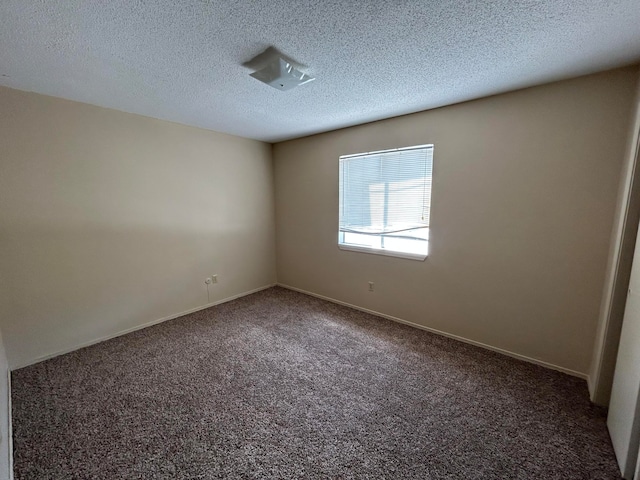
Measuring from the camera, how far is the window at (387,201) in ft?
9.34

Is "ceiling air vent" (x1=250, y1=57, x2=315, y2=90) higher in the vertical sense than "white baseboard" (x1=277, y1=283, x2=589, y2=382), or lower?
higher

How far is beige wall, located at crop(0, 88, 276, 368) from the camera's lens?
7.30ft

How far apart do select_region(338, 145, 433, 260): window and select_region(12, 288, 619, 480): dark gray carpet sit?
116cm

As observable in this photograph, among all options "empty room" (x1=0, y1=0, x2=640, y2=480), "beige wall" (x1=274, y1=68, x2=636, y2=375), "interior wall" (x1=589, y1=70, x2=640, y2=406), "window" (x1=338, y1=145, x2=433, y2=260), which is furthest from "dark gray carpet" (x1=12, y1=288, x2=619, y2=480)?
"window" (x1=338, y1=145, x2=433, y2=260)

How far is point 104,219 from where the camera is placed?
2.67 m

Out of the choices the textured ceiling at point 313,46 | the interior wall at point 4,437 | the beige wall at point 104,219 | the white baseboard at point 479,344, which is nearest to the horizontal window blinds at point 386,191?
the textured ceiling at point 313,46

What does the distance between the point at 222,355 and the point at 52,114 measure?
2.71 m

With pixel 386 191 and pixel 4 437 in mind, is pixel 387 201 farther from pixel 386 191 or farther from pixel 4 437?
pixel 4 437

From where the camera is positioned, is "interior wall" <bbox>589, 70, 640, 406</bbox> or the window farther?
the window

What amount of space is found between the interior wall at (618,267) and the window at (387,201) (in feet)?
4.48

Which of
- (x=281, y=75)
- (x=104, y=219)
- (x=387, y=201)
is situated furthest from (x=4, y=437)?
(x=387, y=201)

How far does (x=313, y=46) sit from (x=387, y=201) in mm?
1925

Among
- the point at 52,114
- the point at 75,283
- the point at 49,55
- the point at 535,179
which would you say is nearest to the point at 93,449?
the point at 75,283

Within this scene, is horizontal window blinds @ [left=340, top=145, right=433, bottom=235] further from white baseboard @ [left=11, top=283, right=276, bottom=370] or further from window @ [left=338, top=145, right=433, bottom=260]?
white baseboard @ [left=11, top=283, right=276, bottom=370]
